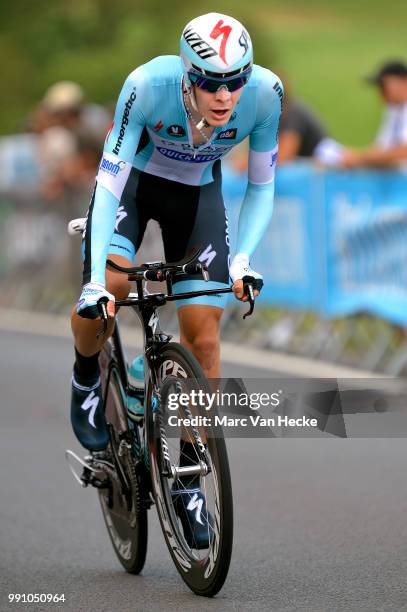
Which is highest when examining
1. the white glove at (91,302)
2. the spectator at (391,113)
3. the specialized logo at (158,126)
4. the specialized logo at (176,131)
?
the spectator at (391,113)

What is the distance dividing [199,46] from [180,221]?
3.08 ft

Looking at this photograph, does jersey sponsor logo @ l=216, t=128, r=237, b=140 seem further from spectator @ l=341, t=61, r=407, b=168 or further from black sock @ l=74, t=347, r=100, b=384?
spectator @ l=341, t=61, r=407, b=168

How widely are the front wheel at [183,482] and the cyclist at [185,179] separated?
0.09 meters

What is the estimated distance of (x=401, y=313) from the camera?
10953mm

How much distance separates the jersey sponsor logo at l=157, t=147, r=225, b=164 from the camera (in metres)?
6.07

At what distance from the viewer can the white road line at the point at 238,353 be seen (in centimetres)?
1162

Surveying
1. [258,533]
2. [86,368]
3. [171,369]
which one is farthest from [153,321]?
[258,533]

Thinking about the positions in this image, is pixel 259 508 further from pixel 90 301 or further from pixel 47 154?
pixel 47 154

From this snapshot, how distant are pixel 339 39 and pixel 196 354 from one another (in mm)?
39216

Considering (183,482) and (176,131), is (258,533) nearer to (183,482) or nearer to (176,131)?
(183,482)

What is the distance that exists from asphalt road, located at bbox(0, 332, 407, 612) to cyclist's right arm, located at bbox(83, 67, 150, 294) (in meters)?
1.34

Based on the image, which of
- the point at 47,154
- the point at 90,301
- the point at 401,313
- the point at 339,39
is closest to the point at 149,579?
the point at 90,301

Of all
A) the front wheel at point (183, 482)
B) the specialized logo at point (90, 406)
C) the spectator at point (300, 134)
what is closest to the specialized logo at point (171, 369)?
the front wheel at point (183, 482)

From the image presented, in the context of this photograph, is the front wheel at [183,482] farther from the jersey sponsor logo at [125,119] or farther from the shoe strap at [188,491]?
the jersey sponsor logo at [125,119]
